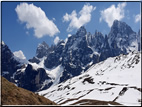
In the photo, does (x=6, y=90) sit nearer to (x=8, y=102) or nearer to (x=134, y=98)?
(x=8, y=102)

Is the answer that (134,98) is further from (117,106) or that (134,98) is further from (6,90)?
(6,90)

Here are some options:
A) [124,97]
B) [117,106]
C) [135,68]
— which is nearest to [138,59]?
[135,68]

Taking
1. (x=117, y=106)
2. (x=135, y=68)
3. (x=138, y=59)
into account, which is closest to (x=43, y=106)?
(x=117, y=106)

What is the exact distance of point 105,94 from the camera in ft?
322

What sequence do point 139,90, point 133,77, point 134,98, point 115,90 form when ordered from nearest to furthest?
point 134,98
point 139,90
point 115,90
point 133,77

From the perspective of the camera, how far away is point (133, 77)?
13000cm

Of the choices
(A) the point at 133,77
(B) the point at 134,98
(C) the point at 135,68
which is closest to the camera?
(B) the point at 134,98

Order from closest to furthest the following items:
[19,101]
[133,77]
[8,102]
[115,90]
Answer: [8,102], [19,101], [115,90], [133,77]

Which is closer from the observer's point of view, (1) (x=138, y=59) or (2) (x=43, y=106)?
(2) (x=43, y=106)

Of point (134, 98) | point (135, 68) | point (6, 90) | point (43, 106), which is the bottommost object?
point (43, 106)

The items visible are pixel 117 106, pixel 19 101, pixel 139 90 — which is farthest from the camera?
pixel 139 90

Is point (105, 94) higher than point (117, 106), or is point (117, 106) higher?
point (105, 94)

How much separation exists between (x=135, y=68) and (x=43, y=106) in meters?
142

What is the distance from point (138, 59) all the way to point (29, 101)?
169 meters
